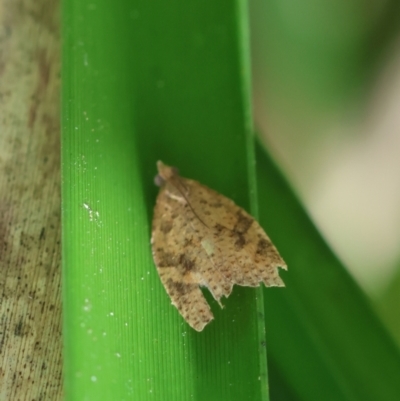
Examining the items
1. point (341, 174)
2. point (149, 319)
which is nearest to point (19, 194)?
A: point (149, 319)

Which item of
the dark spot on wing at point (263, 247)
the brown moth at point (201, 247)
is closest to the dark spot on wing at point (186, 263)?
the brown moth at point (201, 247)

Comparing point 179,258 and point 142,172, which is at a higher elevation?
point 142,172

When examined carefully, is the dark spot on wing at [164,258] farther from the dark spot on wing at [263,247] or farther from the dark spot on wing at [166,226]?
the dark spot on wing at [263,247]

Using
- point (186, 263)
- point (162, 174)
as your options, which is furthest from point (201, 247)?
point (162, 174)

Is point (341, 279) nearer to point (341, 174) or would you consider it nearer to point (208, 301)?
point (208, 301)

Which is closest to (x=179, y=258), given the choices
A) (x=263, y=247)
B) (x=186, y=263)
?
(x=186, y=263)

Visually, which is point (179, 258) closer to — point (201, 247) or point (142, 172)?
point (201, 247)
